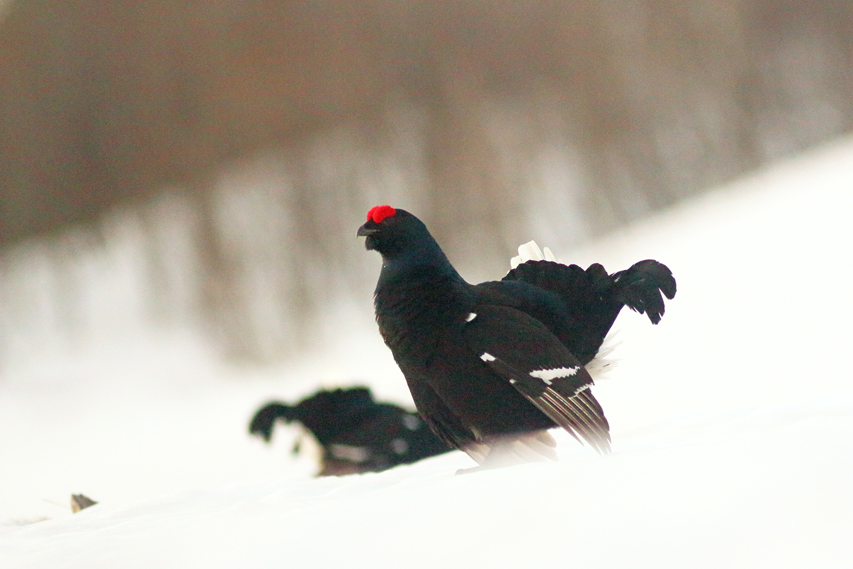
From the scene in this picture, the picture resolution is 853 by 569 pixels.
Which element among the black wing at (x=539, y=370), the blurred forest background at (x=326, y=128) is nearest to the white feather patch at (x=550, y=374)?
the black wing at (x=539, y=370)

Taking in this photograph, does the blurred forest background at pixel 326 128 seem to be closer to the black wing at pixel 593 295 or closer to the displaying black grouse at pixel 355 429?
the displaying black grouse at pixel 355 429

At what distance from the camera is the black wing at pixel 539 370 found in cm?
49

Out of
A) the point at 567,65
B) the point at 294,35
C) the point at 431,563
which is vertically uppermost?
the point at 294,35

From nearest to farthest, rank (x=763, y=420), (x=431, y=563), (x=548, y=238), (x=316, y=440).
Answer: (x=431, y=563), (x=763, y=420), (x=316, y=440), (x=548, y=238)

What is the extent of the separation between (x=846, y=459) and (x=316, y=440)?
83 centimetres

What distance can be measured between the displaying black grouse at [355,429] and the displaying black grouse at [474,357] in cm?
44

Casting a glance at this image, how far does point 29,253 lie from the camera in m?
1.31

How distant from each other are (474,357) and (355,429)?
0.58 m

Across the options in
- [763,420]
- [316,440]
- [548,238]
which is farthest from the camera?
[548,238]

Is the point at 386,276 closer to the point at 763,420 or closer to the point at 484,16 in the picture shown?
the point at 763,420

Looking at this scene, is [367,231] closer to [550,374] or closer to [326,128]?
[550,374]

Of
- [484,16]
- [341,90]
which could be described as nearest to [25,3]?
[341,90]

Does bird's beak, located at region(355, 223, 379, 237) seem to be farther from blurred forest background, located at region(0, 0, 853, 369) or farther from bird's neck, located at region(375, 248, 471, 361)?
blurred forest background, located at region(0, 0, 853, 369)

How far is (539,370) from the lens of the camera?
0.49 m
